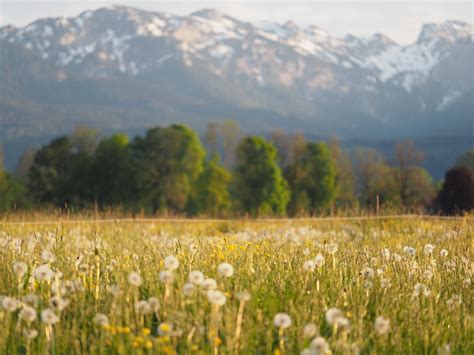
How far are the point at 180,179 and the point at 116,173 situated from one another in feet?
30.8

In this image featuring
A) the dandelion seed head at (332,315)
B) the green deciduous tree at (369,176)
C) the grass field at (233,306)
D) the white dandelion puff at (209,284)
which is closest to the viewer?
the dandelion seed head at (332,315)

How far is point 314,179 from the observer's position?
8862 centimetres

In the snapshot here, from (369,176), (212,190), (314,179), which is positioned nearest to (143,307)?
(212,190)

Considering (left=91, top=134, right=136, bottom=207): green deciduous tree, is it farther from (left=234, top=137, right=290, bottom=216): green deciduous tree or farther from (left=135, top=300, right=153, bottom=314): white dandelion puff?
(left=135, top=300, right=153, bottom=314): white dandelion puff

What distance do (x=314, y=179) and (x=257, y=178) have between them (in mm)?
9980

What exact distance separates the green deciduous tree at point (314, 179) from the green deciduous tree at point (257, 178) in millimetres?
5406

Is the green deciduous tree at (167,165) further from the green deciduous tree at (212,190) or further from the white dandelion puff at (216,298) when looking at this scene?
the white dandelion puff at (216,298)

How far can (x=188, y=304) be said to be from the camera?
5.27 m

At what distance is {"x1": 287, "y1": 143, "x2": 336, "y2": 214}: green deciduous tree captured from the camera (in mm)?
88000

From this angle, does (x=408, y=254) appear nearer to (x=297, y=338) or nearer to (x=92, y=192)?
(x=297, y=338)

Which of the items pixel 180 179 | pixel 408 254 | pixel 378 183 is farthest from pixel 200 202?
pixel 408 254

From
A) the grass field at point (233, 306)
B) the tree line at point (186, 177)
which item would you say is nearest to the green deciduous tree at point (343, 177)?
the tree line at point (186, 177)

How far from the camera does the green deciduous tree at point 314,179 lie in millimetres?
88000

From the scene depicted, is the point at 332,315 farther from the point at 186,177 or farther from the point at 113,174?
the point at 186,177
